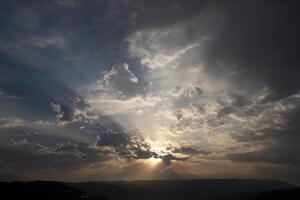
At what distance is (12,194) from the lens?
197500 mm
